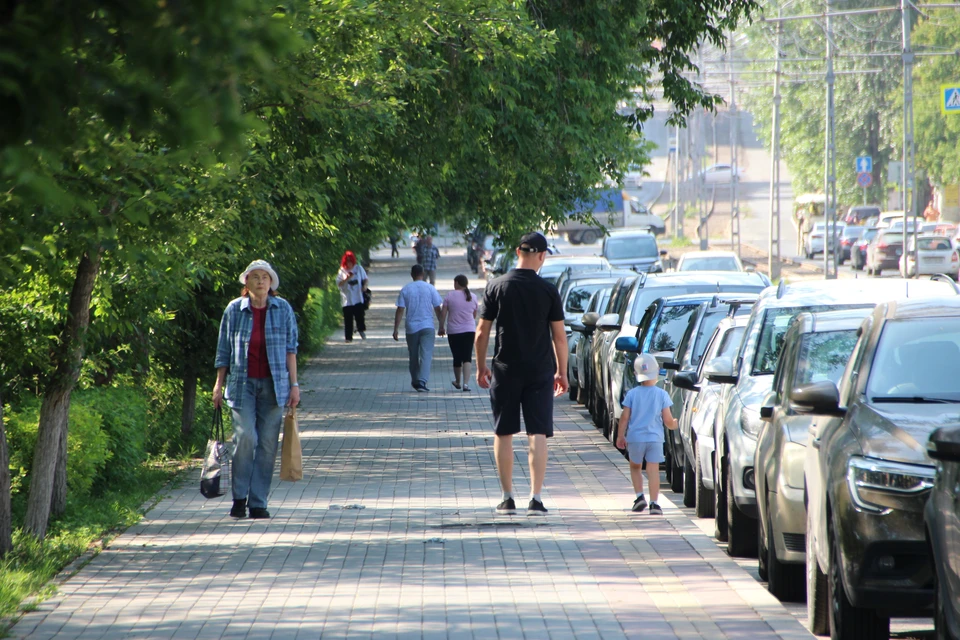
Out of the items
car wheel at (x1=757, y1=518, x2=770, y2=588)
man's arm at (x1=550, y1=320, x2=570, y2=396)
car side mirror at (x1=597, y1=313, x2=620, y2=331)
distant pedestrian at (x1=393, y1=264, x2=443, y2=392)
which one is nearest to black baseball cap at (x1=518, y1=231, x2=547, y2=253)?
man's arm at (x1=550, y1=320, x2=570, y2=396)

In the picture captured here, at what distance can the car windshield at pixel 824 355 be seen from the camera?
8.40 meters

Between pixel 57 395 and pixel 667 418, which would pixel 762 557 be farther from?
pixel 57 395

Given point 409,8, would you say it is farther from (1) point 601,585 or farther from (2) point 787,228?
(2) point 787,228

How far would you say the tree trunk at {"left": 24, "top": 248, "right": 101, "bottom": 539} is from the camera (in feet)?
29.3

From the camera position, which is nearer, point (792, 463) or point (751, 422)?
point (792, 463)

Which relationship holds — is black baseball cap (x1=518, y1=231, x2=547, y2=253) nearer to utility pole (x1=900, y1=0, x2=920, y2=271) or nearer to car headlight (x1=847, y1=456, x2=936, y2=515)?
car headlight (x1=847, y1=456, x2=936, y2=515)

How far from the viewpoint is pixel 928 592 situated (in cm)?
539

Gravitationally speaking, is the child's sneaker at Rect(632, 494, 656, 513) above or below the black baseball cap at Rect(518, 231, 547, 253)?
below

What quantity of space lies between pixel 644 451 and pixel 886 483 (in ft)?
14.8

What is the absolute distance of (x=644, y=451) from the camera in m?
9.97

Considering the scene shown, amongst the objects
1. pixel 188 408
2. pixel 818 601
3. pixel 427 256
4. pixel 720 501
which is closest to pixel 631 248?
pixel 427 256

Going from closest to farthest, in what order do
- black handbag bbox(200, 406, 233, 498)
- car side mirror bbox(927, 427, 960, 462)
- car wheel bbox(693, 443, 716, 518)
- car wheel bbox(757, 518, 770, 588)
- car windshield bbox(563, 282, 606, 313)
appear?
car side mirror bbox(927, 427, 960, 462) → car wheel bbox(757, 518, 770, 588) → black handbag bbox(200, 406, 233, 498) → car wheel bbox(693, 443, 716, 518) → car windshield bbox(563, 282, 606, 313)

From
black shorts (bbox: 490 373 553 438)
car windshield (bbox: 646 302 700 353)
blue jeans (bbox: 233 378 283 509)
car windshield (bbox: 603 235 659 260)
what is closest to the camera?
black shorts (bbox: 490 373 553 438)

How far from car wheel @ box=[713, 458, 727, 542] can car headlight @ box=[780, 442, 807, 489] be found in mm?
1661
